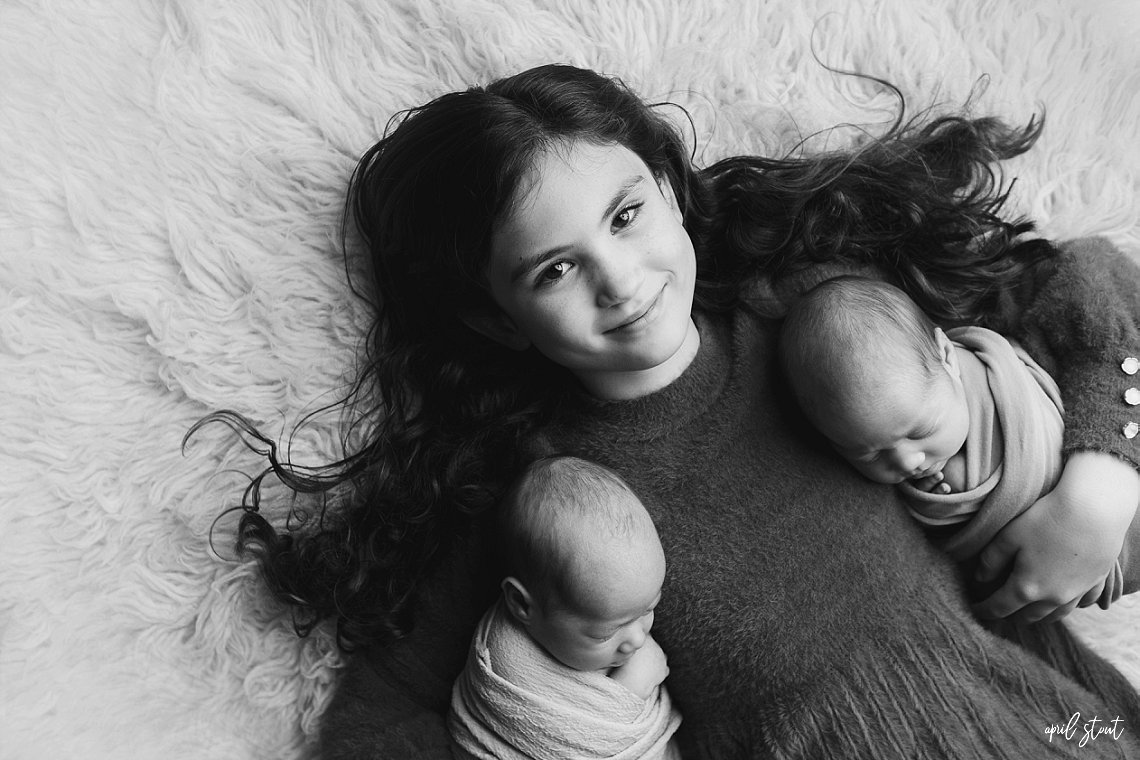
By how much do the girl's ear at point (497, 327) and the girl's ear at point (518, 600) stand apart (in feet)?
0.98

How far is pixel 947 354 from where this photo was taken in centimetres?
119

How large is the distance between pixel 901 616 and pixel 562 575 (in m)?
0.44

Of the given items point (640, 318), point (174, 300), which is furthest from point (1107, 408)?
point (174, 300)

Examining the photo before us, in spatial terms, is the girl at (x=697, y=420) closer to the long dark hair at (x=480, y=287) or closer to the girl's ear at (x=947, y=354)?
the long dark hair at (x=480, y=287)

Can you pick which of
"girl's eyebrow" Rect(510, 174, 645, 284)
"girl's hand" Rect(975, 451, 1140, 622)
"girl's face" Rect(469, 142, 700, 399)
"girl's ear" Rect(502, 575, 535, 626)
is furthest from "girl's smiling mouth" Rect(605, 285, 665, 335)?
"girl's hand" Rect(975, 451, 1140, 622)

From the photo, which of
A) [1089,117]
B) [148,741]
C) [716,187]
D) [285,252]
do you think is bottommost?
[148,741]

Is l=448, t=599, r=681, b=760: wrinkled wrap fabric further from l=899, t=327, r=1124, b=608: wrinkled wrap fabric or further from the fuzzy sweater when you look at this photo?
l=899, t=327, r=1124, b=608: wrinkled wrap fabric

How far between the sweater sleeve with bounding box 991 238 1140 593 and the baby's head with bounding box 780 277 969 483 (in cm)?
17

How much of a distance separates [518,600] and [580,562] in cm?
12

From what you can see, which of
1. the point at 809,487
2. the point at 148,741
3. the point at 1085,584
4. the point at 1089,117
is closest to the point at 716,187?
the point at 809,487

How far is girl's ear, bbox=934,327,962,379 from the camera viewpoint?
117 centimetres

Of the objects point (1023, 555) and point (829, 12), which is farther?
point (829, 12)

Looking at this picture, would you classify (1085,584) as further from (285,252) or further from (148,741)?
(148,741)

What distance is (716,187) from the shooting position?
1.34 metres
